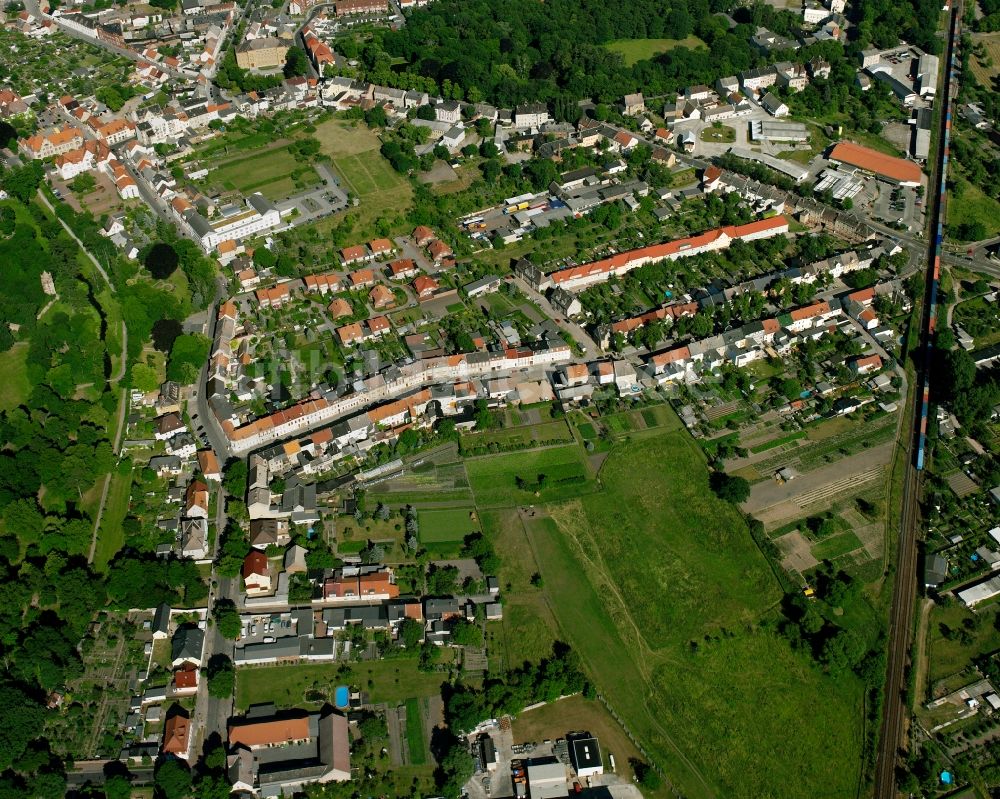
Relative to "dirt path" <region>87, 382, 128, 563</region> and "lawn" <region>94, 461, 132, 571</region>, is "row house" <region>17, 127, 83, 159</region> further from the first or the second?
"lawn" <region>94, 461, 132, 571</region>

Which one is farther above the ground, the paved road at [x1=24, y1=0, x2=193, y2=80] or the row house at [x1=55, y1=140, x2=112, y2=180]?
the paved road at [x1=24, y1=0, x2=193, y2=80]

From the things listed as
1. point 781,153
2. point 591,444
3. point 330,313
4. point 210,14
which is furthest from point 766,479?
point 210,14

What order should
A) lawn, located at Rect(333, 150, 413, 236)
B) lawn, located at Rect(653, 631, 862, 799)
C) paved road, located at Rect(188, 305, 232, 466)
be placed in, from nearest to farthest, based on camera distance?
lawn, located at Rect(653, 631, 862, 799)
paved road, located at Rect(188, 305, 232, 466)
lawn, located at Rect(333, 150, 413, 236)

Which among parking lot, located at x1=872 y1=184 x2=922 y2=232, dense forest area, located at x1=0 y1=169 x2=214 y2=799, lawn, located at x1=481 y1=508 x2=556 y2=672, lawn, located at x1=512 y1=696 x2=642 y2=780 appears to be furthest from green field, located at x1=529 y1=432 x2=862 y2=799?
parking lot, located at x1=872 y1=184 x2=922 y2=232

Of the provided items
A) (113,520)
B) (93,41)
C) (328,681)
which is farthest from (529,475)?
(93,41)

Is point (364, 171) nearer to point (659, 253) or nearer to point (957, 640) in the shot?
point (659, 253)

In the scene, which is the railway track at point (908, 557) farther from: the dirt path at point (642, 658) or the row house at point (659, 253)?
the row house at point (659, 253)

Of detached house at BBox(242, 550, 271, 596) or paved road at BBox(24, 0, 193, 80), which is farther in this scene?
paved road at BBox(24, 0, 193, 80)
